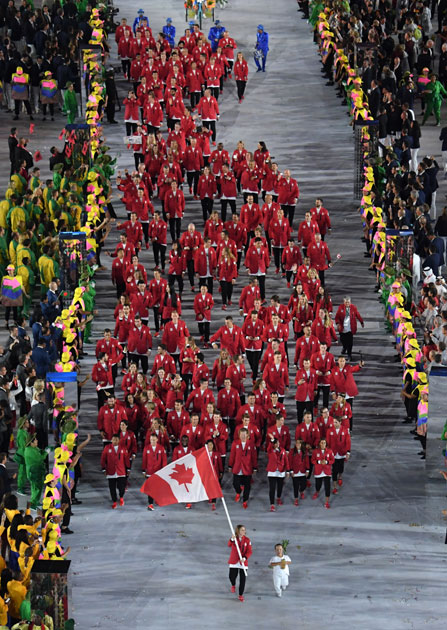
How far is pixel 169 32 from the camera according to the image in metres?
45.7

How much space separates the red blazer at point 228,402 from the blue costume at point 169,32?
17.3m

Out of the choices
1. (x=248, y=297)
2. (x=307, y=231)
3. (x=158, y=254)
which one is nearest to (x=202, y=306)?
(x=248, y=297)

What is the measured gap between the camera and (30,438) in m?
28.2

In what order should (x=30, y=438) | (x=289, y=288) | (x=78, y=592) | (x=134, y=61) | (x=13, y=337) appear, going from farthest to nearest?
(x=134, y=61) < (x=289, y=288) < (x=13, y=337) < (x=30, y=438) < (x=78, y=592)

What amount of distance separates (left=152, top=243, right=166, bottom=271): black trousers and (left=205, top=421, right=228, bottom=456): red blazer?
7.35m

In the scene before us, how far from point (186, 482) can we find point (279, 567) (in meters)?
2.53

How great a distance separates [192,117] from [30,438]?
14.0 metres

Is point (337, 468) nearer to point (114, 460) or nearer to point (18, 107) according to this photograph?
point (114, 460)

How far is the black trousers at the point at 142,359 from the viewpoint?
104 ft

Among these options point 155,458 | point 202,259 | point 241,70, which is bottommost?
point 155,458

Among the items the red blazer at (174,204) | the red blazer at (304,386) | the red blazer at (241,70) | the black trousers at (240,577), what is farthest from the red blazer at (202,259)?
the red blazer at (241,70)

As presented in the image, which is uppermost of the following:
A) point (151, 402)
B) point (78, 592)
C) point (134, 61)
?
point (134, 61)

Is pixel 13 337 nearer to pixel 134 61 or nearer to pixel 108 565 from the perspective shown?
pixel 108 565

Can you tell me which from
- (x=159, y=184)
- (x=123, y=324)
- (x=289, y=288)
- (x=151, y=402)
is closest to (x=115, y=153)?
(x=159, y=184)
